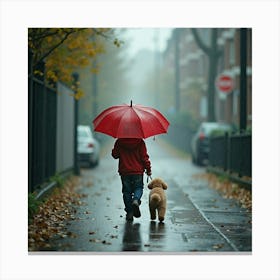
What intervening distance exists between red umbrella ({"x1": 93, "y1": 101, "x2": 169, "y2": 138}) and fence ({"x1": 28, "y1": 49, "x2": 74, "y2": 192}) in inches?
78.8

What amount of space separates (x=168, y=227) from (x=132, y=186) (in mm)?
864

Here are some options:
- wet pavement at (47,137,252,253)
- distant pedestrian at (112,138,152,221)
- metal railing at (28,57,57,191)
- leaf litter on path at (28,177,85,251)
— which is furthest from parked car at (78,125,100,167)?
distant pedestrian at (112,138,152,221)

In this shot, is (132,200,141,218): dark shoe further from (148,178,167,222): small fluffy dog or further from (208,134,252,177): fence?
(208,134,252,177): fence

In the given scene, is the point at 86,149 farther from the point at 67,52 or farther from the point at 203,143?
the point at 67,52

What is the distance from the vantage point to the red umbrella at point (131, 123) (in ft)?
37.8

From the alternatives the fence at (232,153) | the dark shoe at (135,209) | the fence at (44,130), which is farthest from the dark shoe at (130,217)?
the fence at (232,153)

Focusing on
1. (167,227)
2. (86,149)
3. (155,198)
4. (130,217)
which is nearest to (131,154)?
(155,198)

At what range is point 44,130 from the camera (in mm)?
15734

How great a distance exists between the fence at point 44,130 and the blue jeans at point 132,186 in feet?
6.83

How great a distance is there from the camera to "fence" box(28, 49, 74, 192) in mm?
13750

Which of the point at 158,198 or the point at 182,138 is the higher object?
the point at 182,138
